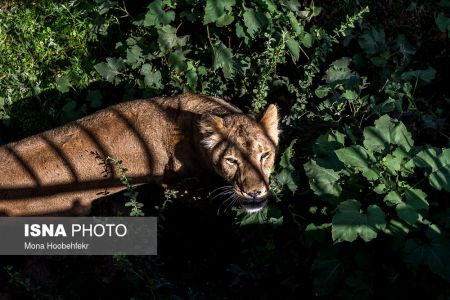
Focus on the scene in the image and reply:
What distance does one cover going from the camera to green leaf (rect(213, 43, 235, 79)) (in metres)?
6.91

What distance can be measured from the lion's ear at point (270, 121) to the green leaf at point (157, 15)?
1.79m

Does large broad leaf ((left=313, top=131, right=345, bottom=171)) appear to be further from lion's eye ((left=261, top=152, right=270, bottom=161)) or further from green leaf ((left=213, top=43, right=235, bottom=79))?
green leaf ((left=213, top=43, right=235, bottom=79))

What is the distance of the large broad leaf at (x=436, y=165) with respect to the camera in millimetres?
4633

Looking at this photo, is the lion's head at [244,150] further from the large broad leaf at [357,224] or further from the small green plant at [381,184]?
the large broad leaf at [357,224]

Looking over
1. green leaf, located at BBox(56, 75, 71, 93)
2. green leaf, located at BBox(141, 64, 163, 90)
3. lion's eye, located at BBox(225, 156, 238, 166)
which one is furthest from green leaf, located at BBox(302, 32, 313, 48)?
green leaf, located at BBox(56, 75, 71, 93)

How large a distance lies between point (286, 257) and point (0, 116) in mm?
4573

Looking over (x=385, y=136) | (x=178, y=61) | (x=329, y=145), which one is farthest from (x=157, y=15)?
(x=385, y=136)

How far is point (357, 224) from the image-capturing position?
4.54 metres

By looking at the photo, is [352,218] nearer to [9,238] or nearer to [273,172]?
[273,172]

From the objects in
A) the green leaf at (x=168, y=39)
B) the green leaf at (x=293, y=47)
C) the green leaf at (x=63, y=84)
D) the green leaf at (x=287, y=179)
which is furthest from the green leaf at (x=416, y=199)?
the green leaf at (x=63, y=84)

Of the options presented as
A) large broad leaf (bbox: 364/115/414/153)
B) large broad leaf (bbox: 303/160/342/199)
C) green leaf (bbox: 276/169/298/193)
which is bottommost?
green leaf (bbox: 276/169/298/193)

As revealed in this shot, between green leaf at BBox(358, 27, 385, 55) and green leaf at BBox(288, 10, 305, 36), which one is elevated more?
green leaf at BBox(288, 10, 305, 36)

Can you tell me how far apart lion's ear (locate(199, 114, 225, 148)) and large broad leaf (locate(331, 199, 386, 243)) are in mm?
1485
